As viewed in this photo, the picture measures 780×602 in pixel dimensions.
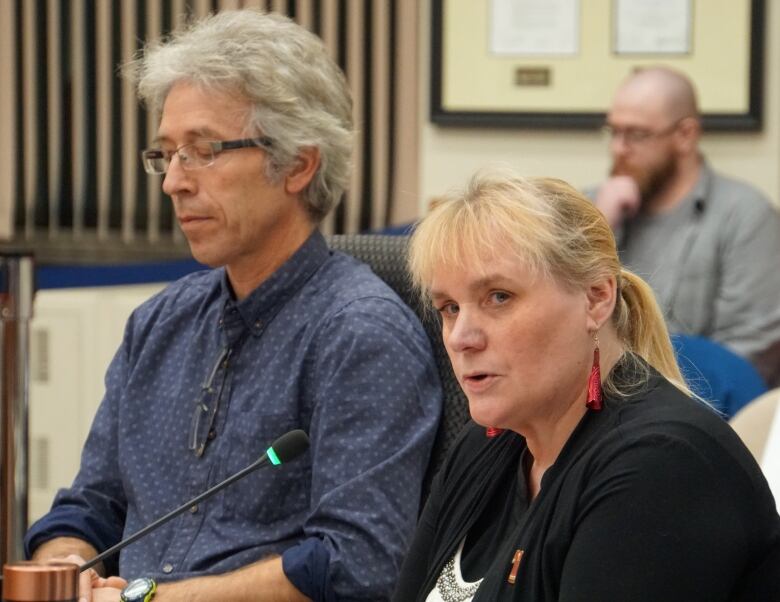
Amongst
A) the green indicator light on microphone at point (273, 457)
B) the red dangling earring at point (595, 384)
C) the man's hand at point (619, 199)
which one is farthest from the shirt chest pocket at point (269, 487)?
the man's hand at point (619, 199)

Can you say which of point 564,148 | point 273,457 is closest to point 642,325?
point 273,457

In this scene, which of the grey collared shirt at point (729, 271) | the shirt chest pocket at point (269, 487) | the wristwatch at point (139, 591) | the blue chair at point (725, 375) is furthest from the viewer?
the grey collared shirt at point (729, 271)

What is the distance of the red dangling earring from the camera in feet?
5.76

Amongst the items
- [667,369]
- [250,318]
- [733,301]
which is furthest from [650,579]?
[733,301]

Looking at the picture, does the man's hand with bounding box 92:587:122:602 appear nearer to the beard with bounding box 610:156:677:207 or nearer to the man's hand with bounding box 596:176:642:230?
the man's hand with bounding box 596:176:642:230

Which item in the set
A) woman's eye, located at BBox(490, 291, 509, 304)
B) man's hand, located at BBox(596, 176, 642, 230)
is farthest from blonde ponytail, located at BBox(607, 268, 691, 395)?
man's hand, located at BBox(596, 176, 642, 230)

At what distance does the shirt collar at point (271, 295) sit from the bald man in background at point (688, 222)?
203cm

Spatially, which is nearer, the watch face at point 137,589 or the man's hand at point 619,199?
the watch face at point 137,589

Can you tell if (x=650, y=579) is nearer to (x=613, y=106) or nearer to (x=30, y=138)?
(x=613, y=106)

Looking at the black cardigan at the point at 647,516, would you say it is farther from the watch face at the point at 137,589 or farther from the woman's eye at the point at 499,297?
the watch face at the point at 137,589

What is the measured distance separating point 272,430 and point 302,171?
465mm

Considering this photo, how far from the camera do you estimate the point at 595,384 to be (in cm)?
177

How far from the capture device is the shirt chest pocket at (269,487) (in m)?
2.23

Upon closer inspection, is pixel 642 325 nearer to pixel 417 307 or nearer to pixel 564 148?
pixel 417 307
